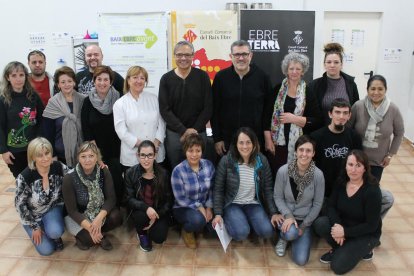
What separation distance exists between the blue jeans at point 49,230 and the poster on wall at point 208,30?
306cm

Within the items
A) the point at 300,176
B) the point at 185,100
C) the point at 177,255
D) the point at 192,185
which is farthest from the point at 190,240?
the point at 185,100

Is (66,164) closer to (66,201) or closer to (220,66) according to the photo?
(66,201)

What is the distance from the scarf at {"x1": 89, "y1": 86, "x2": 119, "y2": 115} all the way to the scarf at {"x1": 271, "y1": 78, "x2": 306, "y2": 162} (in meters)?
1.29

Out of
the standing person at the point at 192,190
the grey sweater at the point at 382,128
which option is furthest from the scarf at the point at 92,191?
the grey sweater at the point at 382,128

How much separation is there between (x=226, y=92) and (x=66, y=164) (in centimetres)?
142

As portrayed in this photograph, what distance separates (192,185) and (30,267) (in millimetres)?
1248

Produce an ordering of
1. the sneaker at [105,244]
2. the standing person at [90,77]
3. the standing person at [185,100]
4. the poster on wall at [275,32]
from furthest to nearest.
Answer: the poster on wall at [275,32]
the standing person at [90,77]
the standing person at [185,100]
the sneaker at [105,244]

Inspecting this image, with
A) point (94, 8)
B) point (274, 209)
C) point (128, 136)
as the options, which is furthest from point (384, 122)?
point (94, 8)

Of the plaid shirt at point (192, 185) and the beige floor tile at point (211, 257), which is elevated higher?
the plaid shirt at point (192, 185)

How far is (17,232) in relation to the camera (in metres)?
3.10

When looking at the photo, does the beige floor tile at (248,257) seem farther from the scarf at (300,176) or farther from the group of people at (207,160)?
the scarf at (300,176)

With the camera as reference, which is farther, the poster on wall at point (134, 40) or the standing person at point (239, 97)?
the poster on wall at point (134, 40)

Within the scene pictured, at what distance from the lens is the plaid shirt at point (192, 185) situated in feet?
9.20

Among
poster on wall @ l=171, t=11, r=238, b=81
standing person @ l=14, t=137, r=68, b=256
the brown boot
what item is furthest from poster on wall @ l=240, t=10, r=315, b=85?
standing person @ l=14, t=137, r=68, b=256
